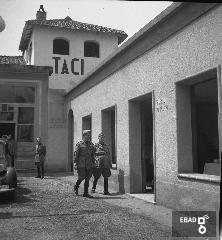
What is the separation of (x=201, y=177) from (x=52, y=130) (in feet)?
39.4

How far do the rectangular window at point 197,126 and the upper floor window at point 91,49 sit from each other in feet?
47.7

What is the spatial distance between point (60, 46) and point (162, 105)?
14.4 m

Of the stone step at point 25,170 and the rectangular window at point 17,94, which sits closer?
the stone step at point 25,170

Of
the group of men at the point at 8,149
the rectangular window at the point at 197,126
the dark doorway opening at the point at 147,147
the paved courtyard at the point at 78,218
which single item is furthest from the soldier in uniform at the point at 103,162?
the group of men at the point at 8,149

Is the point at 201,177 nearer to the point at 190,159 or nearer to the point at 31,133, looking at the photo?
the point at 190,159

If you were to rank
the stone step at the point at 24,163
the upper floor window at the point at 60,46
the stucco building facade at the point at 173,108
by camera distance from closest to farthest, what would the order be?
the stucco building facade at the point at 173,108
the stone step at the point at 24,163
the upper floor window at the point at 60,46

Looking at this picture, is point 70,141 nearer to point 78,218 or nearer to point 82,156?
point 82,156

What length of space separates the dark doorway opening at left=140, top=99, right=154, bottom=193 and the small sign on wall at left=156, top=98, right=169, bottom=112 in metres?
1.41

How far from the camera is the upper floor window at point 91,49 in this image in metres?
20.9

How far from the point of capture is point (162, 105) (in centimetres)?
733

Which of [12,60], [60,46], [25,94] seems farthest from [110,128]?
[12,60]

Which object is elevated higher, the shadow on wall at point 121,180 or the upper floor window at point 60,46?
the upper floor window at point 60,46

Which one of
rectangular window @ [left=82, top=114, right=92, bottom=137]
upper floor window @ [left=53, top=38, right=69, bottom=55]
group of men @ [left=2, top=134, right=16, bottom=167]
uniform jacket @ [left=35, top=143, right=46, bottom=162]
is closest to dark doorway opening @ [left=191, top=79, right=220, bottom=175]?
rectangular window @ [left=82, top=114, right=92, bottom=137]

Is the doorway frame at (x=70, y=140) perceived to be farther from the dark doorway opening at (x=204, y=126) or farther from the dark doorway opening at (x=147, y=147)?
the dark doorway opening at (x=204, y=126)
